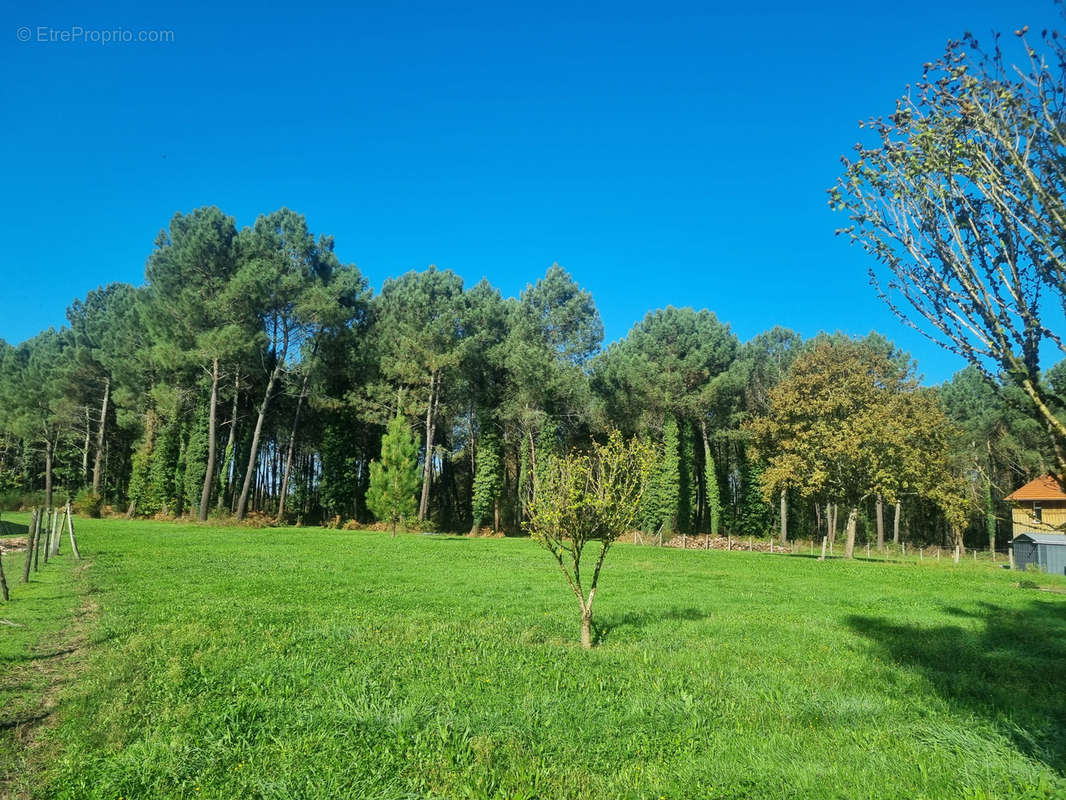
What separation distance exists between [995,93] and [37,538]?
19.8m

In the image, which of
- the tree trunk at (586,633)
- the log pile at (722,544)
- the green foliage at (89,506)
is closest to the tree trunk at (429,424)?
the log pile at (722,544)

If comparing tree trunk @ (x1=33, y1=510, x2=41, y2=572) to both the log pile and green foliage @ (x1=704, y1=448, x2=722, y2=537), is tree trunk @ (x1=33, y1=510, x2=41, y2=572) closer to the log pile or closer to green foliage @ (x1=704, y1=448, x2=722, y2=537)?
the log pile

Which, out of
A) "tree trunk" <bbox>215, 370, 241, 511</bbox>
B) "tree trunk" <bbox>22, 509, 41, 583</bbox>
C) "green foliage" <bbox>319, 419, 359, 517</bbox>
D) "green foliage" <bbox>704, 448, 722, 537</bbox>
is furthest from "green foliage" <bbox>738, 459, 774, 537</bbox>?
"tree trunk" <bbox>22, 509, 41, 583</bbox>

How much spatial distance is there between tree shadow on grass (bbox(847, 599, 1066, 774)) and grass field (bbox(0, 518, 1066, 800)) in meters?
0.05

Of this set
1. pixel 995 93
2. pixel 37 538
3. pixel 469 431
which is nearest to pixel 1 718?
pixel 995 93

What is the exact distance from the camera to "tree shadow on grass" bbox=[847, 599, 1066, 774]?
235 inches

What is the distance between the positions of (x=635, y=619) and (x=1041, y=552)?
29012 millimetres

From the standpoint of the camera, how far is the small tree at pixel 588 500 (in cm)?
902

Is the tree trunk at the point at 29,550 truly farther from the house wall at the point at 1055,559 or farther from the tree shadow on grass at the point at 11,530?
the house wall at the point at 1055,559

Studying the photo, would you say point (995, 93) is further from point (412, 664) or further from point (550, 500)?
point (412, 664)

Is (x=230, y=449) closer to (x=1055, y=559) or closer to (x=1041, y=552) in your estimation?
(x=1041, y=552)

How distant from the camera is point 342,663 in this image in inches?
293

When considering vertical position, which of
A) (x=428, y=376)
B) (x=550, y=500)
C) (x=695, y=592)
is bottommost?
(x=695, y=592)

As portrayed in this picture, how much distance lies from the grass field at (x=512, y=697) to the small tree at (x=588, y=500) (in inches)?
62.2
